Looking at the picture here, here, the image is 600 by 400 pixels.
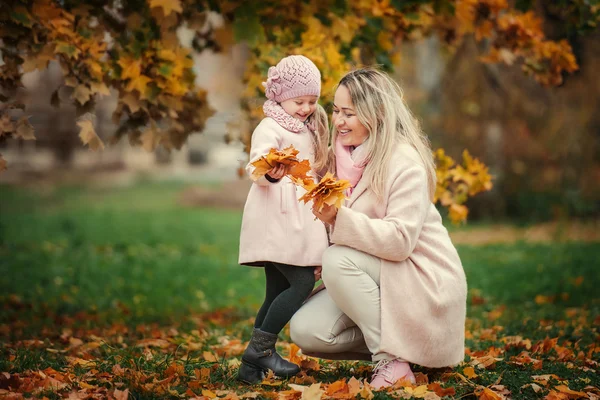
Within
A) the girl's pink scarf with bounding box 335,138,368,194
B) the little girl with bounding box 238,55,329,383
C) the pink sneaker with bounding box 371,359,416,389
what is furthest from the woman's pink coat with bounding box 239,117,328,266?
the pink sneaker with bounding box 371,359,416,389

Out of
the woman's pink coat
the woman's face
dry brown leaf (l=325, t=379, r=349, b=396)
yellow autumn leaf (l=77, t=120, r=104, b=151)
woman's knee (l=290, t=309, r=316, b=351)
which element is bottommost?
dry brown leaf (l=325, t=379, r=349, b=396)

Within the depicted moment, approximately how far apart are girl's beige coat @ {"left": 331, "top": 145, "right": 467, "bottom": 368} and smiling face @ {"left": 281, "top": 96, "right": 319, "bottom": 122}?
415mm

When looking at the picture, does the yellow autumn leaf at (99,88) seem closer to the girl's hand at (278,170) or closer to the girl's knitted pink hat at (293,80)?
the girl's knitted pink hat at (293,80)

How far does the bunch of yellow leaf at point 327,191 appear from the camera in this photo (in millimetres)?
3143

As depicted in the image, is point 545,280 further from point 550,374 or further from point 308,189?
point 308,189

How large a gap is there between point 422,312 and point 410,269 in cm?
20

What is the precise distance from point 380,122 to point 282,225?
68cm

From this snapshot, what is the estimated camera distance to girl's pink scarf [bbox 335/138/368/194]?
3.57m

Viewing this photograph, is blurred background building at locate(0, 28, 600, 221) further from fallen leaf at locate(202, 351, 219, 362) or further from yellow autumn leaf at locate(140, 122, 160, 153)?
fallen leaf at locate(202, 351, 219, 362)

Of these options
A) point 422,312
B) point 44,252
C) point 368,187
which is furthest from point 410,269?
point 44,252

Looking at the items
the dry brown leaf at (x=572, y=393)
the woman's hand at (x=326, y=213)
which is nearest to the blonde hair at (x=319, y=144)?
the woman's hand at (x=326, y=213)

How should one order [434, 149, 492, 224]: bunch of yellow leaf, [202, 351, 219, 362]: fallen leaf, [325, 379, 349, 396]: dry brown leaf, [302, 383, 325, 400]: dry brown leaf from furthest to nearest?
1. [434, 149, 492, 224]: bunch of yellow leaf
2. [202, 351, 219, 362]: fallen leaf
3. [325, 379, 349, 396]: dry brown leaf
4. [302, 383, 325, 400]: dry brown leaf

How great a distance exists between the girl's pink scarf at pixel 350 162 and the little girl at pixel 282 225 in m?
0.16

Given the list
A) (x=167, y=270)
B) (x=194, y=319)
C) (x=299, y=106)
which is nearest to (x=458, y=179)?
(x=299, y=106)
